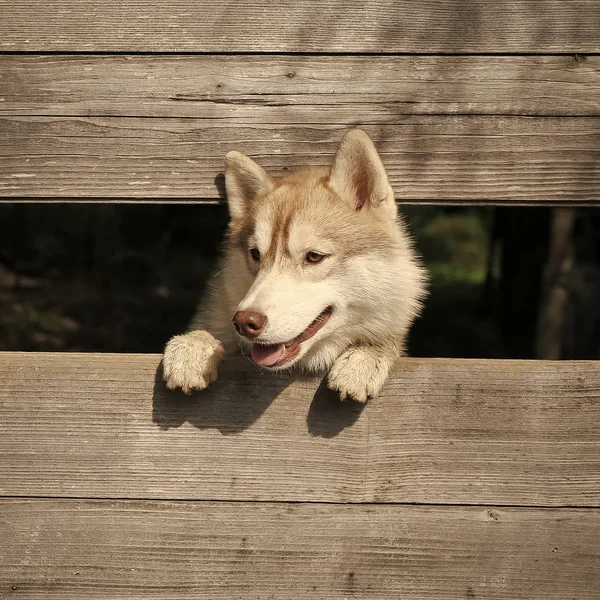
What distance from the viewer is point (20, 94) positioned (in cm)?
283

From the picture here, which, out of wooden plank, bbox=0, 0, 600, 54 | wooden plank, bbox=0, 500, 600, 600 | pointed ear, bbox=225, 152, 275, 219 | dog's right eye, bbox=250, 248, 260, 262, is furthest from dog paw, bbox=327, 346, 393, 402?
wooden plank, bbox=0, 0, 600, 54

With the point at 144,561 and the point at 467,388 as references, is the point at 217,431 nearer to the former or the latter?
the point at 144,561

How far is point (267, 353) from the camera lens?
8.98ft

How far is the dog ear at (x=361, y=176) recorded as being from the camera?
276 cm

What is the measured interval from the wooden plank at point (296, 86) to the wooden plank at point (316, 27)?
0.15ft

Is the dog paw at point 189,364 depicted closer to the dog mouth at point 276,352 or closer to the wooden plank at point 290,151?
the dog mouth at point 276,352

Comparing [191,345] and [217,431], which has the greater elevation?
[191,345]

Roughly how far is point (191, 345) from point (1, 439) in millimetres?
736

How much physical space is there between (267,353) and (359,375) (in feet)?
1.20

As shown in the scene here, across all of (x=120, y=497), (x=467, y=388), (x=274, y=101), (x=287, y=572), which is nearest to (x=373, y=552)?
(x=287, y=572)

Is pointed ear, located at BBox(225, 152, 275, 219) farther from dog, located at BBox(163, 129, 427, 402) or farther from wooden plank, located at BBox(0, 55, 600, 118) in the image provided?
wooden plank, located at BBox(0, 55, 600, 118)

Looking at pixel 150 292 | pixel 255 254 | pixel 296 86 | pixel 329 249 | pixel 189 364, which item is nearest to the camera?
pixel 189 364

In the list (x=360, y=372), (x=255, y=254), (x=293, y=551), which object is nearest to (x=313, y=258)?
(x=255, y=254)

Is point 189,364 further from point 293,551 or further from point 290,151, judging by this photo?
point 290,151
